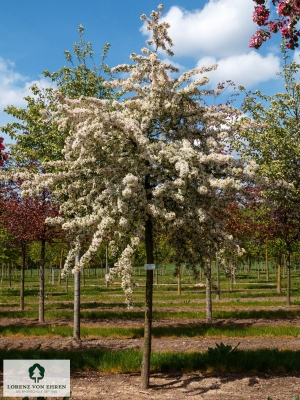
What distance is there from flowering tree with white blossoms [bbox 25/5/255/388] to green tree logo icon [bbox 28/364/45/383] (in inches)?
92.9

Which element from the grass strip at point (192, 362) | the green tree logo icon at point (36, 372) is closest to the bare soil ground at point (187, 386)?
the grass strip at point (192, 362)

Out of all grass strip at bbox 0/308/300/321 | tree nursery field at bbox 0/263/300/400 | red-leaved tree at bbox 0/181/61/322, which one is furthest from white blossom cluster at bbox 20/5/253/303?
grass strip at bbox 0/308/300/321

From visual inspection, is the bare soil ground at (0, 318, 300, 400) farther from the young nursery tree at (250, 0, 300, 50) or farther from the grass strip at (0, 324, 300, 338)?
the young nursery tree at (250, 0, 300, 50)

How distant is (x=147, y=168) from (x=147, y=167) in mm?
21

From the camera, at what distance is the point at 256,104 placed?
739 inches

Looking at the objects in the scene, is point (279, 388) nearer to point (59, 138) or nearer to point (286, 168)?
point (286, 168)

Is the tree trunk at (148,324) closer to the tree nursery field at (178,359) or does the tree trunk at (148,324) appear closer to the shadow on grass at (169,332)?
the tree nursery field at (178,359)

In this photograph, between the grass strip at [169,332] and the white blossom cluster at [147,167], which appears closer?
the white blossom cluster at [147,167]

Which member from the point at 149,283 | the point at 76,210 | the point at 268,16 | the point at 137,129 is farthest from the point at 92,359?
the point at 268,16

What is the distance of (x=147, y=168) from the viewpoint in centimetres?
823

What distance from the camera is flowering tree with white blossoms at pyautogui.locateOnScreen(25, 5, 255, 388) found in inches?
312

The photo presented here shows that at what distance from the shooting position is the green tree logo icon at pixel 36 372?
9.34 meters

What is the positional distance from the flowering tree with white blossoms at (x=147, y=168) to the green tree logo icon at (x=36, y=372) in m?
2.36

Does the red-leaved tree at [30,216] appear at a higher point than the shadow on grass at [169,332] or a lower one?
higher
